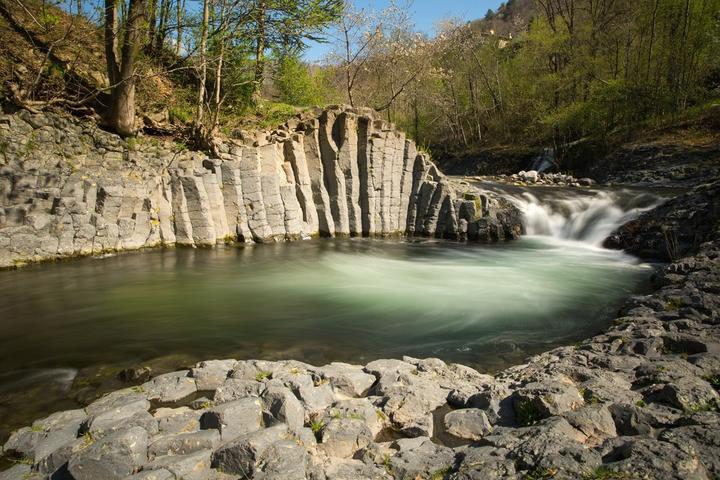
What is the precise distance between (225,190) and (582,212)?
13.8m

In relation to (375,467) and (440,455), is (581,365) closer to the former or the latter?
(440,455)

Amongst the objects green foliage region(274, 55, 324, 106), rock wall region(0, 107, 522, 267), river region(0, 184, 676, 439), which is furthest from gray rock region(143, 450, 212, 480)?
green foliage region(274, 55, 324, 106)

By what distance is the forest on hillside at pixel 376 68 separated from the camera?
43.5ft

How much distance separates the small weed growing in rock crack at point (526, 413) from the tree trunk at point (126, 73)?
1323cm

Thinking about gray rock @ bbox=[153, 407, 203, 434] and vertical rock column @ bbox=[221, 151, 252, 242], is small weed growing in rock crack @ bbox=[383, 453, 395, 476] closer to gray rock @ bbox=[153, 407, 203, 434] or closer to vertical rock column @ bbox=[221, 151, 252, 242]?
gray rock @ bbox=[153, 407, 203, 434]

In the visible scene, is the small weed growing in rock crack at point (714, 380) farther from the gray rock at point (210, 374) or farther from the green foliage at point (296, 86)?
the green foliage at point (296, 86)

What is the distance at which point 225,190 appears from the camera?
1370 centimetres

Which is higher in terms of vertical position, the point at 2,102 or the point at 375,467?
the point at 2,102

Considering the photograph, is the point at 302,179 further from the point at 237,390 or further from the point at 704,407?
the point at 704,407

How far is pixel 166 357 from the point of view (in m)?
5.68

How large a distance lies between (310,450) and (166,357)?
323 cm

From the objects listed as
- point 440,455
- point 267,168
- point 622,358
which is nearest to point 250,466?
point 440,455

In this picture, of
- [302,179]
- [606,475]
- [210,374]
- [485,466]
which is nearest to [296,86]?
[302,179]

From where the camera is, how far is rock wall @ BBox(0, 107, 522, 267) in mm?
10508
